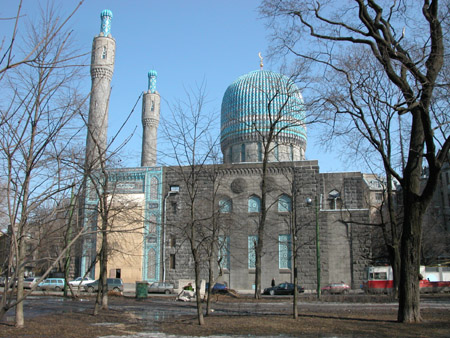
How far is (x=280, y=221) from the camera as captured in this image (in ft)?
120

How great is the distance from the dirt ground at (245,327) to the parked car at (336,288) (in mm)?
17760

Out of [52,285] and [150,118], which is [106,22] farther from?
[52,285]

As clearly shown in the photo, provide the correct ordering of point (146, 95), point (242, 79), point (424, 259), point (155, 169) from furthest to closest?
point (146, 95)
point (242, 79)
point (424, 259)
point (155, 169)

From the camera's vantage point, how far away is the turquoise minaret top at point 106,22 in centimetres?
4944

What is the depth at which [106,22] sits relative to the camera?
5044cm

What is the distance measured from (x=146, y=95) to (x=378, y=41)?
1982 inches

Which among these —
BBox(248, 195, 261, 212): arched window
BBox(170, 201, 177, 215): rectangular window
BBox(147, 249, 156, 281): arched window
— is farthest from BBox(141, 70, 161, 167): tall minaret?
BBox(248, 195, 261, 212): arched window

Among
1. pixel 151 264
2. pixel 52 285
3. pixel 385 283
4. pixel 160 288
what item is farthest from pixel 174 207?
pixel 385 283

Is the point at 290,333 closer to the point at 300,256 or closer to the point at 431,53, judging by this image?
the point at 431,53

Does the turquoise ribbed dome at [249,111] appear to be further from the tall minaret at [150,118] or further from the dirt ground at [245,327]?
the dirt ground at [245,327]

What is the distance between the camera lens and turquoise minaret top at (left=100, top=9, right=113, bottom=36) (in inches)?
1946

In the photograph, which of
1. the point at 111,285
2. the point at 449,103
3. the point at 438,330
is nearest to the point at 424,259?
the point at 111,285

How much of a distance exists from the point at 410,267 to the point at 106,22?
45.7 metres

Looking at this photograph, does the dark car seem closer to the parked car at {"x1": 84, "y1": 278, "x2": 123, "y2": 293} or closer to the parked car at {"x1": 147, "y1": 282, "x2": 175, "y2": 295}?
the parked car at {"x1": 147, "y1": 282, "x2": 175, "y2": 295}
